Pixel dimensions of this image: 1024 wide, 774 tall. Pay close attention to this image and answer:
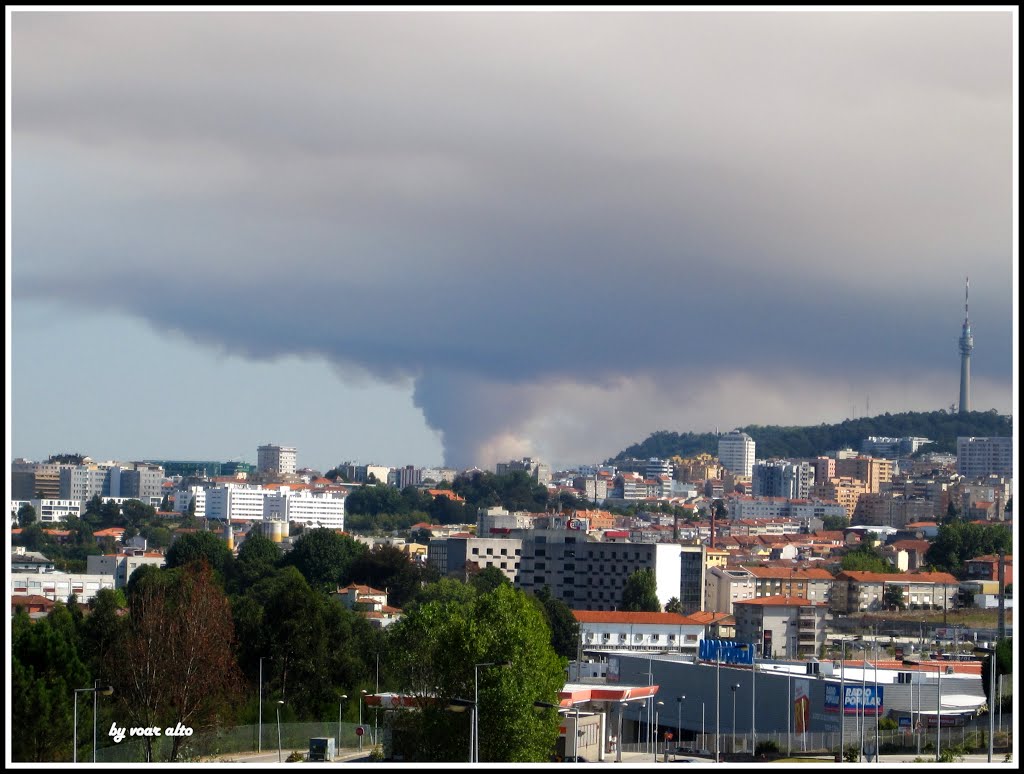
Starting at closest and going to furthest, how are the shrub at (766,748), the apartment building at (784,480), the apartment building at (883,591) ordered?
the shrub at (766,748)
the apartment building at (883,591)
the apartment building at (784,480)

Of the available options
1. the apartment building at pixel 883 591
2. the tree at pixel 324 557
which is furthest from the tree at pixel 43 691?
the apartment building at pixel 883 591

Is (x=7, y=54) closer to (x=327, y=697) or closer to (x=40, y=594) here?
(x=327, y=697)

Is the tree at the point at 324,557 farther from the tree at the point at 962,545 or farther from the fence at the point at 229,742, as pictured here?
the fence at the point at 229,742

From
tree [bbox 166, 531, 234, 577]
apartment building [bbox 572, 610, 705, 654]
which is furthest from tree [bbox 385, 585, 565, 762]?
tree [bbox 166, 531, 234, 577]

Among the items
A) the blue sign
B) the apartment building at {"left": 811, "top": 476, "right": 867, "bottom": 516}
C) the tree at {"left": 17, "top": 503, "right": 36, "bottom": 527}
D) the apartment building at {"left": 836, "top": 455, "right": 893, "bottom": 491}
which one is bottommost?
the blue sign

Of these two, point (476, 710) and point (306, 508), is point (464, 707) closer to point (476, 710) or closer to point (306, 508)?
point (476, 710)

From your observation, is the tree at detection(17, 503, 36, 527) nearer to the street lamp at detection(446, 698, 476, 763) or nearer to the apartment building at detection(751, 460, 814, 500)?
the apartment building at detection(751, 460, 814, 500)

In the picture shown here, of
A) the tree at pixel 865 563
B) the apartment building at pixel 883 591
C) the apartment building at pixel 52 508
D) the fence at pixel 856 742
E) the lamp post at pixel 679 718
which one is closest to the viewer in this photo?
the fence at pixel 856 742

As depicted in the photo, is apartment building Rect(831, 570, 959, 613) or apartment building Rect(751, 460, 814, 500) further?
apartment building Rect(751, 460, 814, 500)
